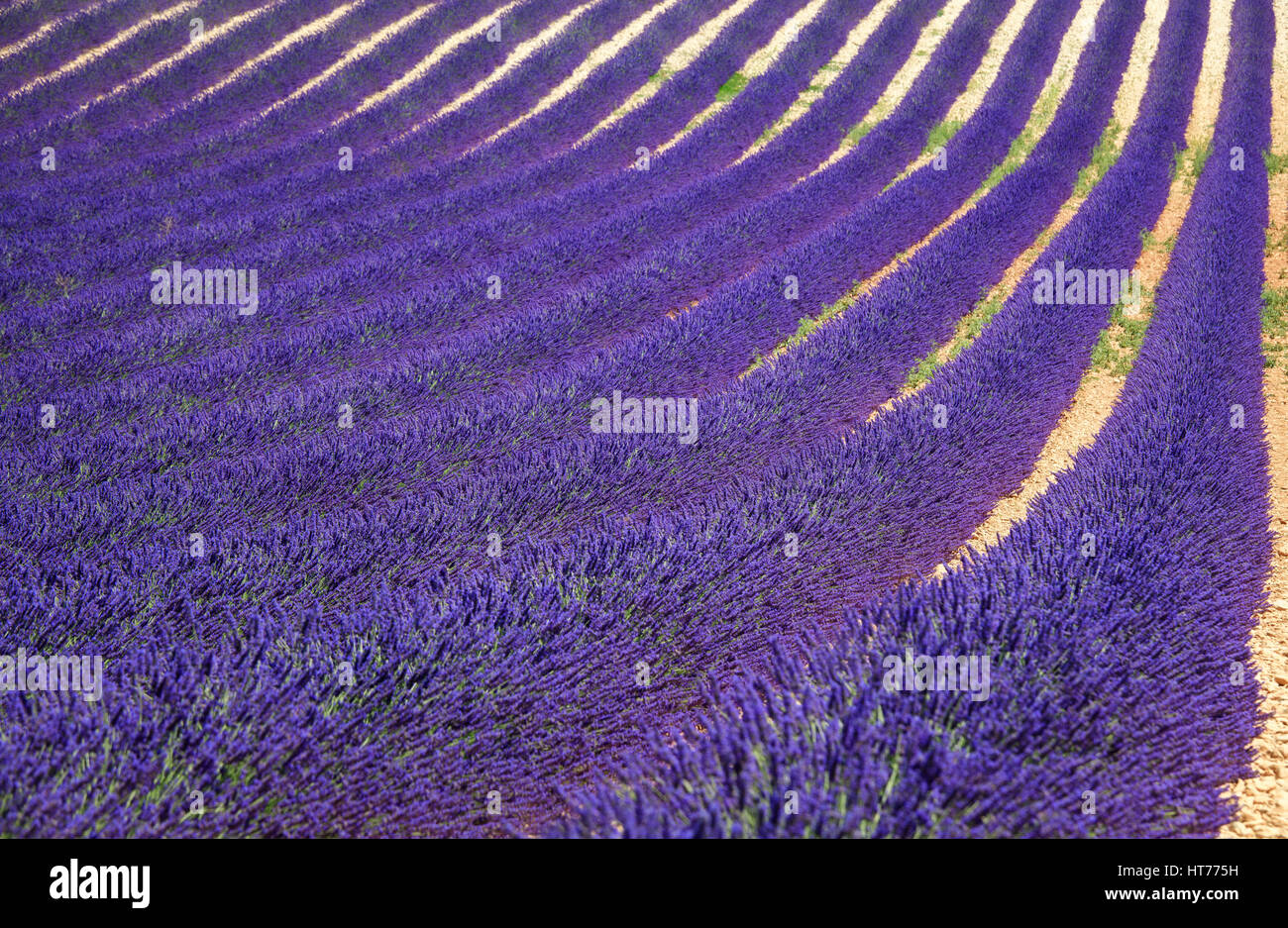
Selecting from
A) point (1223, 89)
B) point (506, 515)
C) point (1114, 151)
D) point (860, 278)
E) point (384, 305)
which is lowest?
point (506, 515)

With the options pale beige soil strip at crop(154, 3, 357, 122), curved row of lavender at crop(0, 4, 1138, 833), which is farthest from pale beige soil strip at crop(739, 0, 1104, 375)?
pale beige soil strip at crop(154, 3, 357, 122)

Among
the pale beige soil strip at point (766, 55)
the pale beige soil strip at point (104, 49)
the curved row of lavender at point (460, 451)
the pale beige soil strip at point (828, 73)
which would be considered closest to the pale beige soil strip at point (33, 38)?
the pale beige soil strip at point (104, 49)

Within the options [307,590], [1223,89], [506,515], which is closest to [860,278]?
[506,515]

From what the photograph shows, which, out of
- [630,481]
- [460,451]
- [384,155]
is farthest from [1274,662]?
[384,155]

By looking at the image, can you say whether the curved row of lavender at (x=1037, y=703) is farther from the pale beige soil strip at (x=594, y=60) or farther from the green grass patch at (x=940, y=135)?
the pale beige soil strip at (x=594, y=60)

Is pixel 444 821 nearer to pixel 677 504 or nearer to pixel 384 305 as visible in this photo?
pixel 677 504
